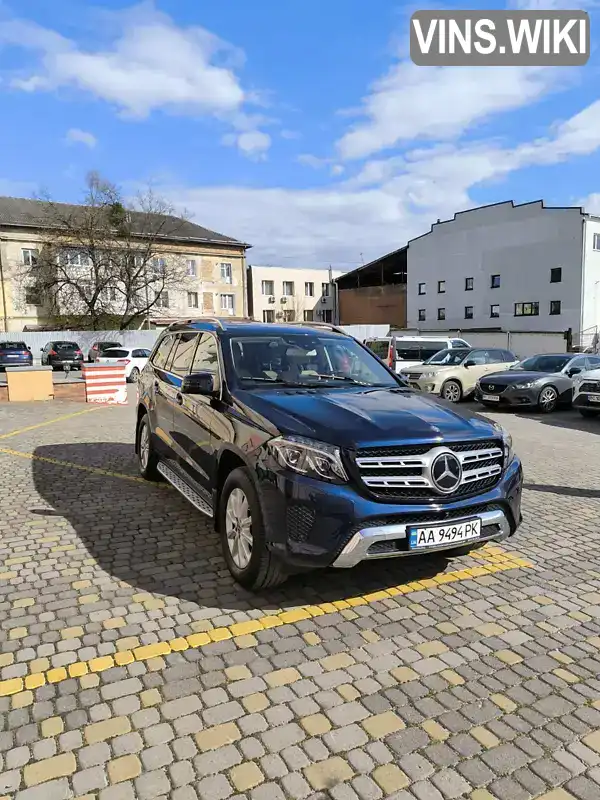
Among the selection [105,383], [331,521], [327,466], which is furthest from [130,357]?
[331,521]

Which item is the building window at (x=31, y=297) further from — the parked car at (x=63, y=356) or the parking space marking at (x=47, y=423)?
the parking space marking at (x=47, y=423)

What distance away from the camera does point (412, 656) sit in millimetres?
3129

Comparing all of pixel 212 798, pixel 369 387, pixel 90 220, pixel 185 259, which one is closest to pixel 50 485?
pixel 369 387

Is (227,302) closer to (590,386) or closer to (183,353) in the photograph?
(590,386)

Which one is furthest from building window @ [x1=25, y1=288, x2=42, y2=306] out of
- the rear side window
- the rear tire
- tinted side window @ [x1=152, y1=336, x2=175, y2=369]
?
tinted side window @ [x1=152, y1=336, x2=175, y2=369]

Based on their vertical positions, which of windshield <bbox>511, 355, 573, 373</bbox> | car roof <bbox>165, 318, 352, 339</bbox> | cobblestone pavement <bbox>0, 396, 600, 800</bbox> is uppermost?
car roof <bbox>165, 318, 352, 339</bbox>

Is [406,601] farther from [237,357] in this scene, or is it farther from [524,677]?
[237,357]

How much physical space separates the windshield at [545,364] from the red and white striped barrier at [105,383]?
1082 cm

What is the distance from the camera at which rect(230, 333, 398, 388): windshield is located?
455 centimetres

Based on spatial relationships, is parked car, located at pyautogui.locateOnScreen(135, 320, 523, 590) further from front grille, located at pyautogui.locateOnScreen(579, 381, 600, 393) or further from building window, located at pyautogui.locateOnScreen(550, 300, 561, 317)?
building window, located at pyautogui.locateOnScreen(550, 300, 561, 317)

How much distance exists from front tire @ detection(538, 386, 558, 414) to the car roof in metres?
9.57

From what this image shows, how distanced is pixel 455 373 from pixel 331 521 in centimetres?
1333

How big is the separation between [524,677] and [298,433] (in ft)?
5.84

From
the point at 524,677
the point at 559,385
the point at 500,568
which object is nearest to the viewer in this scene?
the point at 524,677
